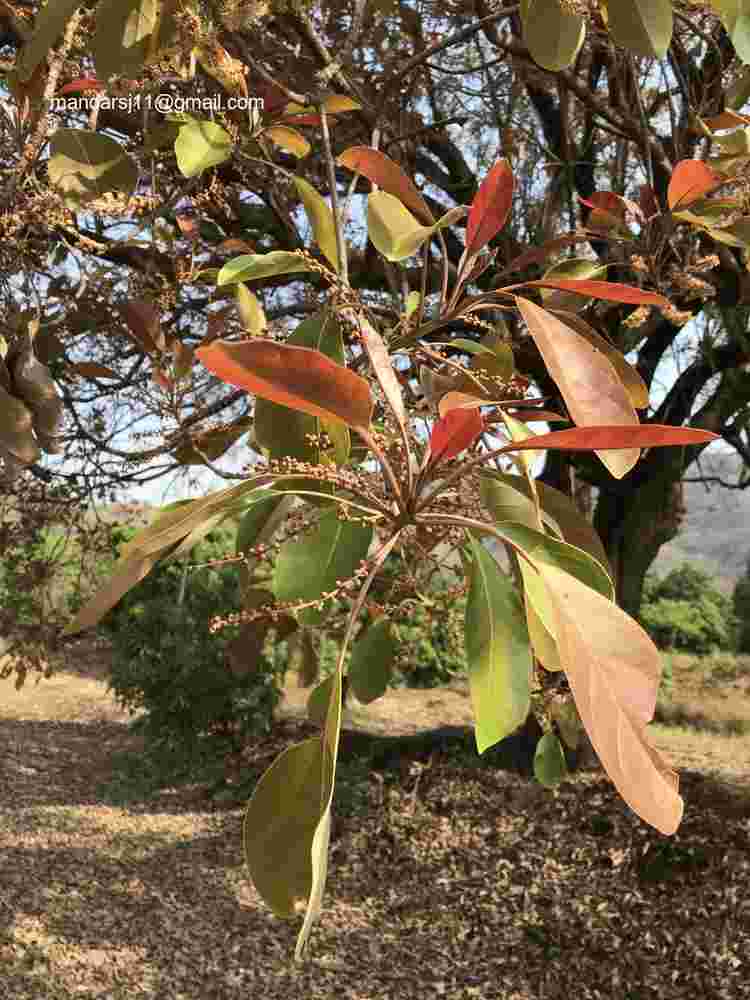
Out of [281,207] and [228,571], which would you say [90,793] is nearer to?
[228,571]

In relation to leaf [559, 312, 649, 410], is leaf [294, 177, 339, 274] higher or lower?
higher

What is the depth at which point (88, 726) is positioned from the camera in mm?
6797

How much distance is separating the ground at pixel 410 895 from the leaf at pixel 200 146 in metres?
2.71

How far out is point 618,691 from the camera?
1.76 feet

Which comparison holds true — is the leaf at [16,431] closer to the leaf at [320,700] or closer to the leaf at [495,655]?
the leaf at [320,700]

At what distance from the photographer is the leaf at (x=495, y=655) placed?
721mm

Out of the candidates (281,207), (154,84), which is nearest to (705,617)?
(281,207)

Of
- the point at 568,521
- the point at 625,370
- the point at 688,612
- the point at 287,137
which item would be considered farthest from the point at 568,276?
the point at 688,612

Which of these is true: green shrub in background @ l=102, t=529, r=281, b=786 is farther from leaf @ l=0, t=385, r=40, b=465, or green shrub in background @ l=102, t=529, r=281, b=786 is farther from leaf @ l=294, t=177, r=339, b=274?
leaf @ l=294, t=177, r=339, b=274

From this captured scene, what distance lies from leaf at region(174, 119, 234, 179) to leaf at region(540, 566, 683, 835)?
98 cm

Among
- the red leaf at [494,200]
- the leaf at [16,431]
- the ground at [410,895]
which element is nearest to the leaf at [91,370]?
the leaf at [16,431]

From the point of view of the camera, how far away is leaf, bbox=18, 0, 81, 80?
36.1 inches

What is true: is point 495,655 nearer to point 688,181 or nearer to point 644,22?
point 644,22

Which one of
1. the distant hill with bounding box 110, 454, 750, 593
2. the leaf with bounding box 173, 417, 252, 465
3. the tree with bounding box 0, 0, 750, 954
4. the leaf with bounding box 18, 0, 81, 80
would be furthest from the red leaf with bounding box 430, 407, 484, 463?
the distant hill with bounding box 110, 454, 750, 593
